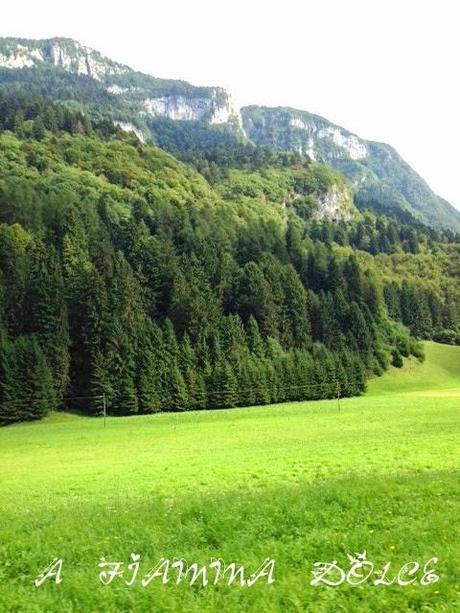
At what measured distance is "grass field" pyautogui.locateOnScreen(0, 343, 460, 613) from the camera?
37.1 feet

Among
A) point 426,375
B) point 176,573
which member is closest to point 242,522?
point 176,573

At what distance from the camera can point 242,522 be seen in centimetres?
1560

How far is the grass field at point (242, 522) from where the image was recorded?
1131 cm

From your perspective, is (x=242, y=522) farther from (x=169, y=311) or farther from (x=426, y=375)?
(x=426, y=375)

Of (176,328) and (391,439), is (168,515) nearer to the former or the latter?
(391,439)

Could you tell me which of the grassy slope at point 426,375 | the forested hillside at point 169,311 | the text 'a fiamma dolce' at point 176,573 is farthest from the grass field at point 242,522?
the grassy slope at point 426,375

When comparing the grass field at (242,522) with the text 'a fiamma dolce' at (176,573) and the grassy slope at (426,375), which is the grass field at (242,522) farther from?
the grassy slope at (426,375)

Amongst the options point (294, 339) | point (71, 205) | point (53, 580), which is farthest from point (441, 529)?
point (71, 205)

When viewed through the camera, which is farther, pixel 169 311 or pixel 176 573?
pixel 169 311

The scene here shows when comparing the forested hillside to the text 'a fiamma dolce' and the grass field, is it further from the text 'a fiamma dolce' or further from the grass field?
the text 'a fiamma dolce'

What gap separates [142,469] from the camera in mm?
35656

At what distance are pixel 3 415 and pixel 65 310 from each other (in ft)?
91.1

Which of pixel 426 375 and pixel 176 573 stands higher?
pixel 176 573

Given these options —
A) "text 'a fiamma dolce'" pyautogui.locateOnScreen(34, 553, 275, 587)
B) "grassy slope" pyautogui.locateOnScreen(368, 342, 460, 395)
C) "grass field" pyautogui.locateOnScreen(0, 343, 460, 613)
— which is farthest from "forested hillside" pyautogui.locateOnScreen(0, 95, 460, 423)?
"text 'a fiamma dolce'" pyautogui.locateOnScreen(34, 553, 275, 587)
